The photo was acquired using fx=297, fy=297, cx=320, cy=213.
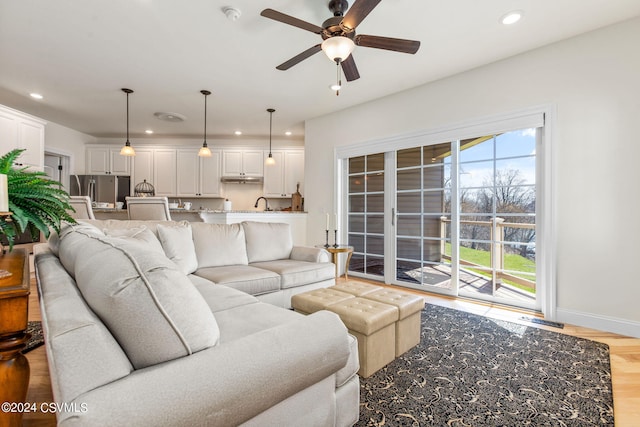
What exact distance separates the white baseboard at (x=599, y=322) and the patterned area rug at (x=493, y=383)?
0.43 metres

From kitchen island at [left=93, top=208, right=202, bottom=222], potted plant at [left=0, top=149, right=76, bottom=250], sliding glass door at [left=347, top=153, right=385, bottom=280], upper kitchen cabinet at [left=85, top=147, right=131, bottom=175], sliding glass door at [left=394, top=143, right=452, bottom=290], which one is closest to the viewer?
potted plant at [left=0, top=149, right=76, bottom=250]

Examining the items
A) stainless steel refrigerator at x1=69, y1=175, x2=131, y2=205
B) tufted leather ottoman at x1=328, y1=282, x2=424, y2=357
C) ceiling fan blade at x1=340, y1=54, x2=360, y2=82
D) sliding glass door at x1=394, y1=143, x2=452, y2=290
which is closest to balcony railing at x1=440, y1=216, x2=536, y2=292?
sliding glass door at x1=394, y1=143, x2=452, y2=290

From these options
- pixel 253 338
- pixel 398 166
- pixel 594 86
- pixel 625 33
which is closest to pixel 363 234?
pixel 398 166

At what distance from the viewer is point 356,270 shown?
15.8 feet

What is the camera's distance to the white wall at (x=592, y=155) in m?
2.55

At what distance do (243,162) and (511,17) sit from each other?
17.4ft

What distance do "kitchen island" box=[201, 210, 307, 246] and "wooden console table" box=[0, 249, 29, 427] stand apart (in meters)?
3.57

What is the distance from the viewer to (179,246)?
8.84 feet

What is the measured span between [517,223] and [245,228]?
3006 millimetres

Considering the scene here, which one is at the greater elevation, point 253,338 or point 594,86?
point 594,86

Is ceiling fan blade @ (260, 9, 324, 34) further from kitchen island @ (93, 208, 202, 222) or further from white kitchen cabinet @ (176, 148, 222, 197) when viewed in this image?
white kitchen cabinet @ (176, 148, 222, 197)

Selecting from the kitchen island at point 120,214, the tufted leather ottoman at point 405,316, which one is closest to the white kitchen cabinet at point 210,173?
the kitchen island at point 120,214

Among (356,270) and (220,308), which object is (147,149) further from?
(220,308)

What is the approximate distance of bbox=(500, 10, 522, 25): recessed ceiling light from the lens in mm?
2447
